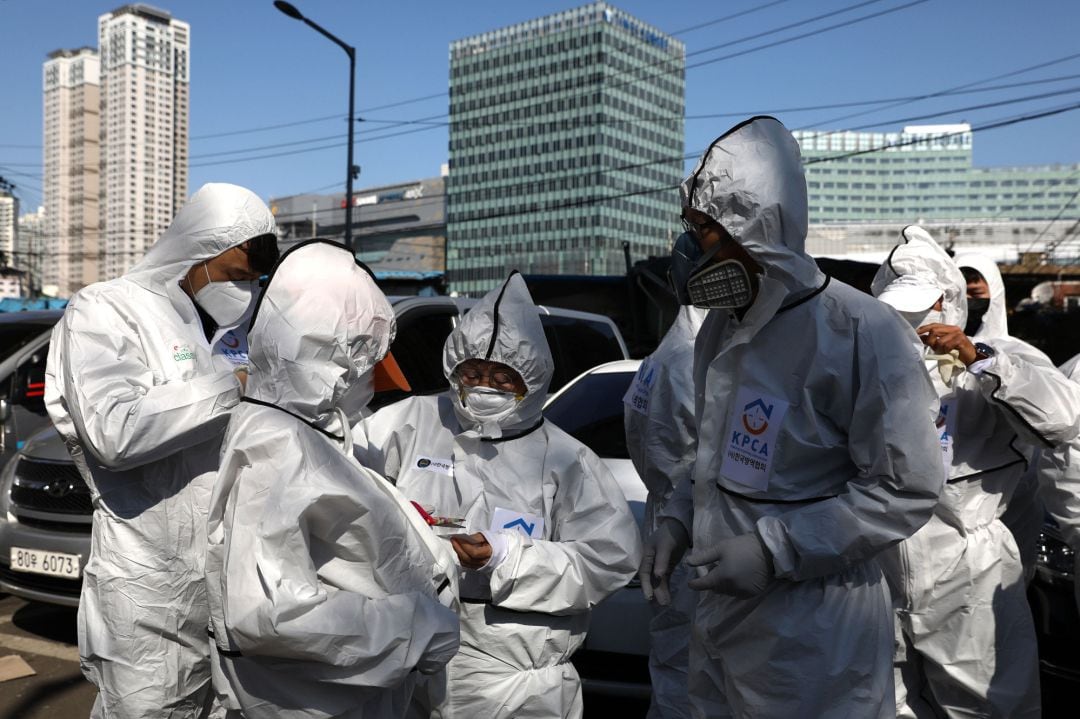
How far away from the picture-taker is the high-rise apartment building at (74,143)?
282 feet

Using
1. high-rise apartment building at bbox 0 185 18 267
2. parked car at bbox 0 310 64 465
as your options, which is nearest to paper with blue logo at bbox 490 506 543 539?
parked car at bbox 0 310 64 465

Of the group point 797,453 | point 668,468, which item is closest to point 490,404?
point 797,453

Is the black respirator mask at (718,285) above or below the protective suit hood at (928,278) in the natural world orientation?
below

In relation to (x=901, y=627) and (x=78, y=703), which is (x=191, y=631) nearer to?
(x=78, y=703)

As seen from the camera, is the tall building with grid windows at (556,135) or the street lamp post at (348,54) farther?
the tall building with grid windows at (556,135)

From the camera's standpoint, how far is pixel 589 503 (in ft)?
9.10

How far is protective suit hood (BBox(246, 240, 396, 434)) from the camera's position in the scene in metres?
2.01

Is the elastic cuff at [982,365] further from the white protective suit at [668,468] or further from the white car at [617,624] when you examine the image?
the white car at [617,624]

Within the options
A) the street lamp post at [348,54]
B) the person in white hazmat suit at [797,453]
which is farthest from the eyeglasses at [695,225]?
the street lamp post at [348,54]

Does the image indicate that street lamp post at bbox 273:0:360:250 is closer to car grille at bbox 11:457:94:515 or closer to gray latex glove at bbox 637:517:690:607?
car grille at bbox 11:457:94:515

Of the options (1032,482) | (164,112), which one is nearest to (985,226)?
(164,112)

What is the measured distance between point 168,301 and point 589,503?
5.02ft

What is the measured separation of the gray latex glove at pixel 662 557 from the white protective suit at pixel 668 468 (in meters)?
1.15

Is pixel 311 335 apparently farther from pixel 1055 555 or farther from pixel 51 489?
pixel 51 489
